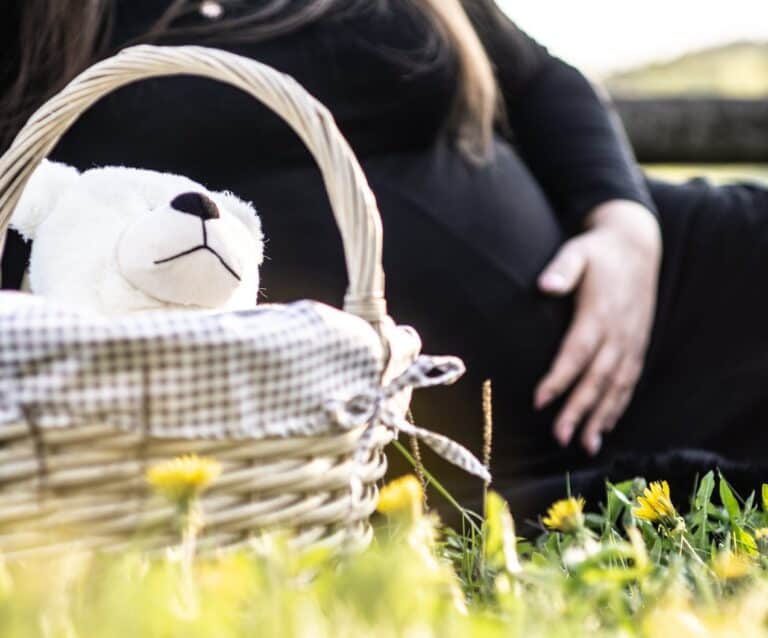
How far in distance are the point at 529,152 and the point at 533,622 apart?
3.23 feet

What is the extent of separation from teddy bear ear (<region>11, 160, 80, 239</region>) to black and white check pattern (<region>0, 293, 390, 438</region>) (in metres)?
0.20

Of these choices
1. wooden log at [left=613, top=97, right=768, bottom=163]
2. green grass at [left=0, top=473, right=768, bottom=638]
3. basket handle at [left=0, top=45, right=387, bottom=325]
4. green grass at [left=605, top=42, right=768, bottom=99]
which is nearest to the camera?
green grass at [left=0, top=473, right=768, bottom=638]

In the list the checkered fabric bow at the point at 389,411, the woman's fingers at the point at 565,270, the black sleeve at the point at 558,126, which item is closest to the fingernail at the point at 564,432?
the woman's fingers at the point at 565,270

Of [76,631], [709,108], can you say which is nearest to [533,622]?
[76,631]

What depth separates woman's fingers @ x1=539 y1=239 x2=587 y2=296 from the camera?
1121 millimetres

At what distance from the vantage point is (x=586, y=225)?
1.29 metres

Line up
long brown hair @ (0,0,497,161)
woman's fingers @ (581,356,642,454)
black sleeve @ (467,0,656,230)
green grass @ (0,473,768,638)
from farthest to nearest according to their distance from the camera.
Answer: black sleeve @ (467,0,656,230) → woman's fingers @ (581,356,642,454) → long brown hair @ (0,0,497,161) → green grass @ (0,473,768,638)

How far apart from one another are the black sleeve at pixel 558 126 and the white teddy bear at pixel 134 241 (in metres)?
0.61

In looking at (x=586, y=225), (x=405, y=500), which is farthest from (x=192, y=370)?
(x=586, y=225)

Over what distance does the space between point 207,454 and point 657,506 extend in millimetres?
331

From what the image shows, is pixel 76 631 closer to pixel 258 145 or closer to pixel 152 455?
pixel 152 455

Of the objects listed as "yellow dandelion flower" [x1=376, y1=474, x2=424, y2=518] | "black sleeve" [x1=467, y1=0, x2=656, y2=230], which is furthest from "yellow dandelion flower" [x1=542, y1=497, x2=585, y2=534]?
"black sleeve" [x1=467, y1=0, x2=656, y2=230]

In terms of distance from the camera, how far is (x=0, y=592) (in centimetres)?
45

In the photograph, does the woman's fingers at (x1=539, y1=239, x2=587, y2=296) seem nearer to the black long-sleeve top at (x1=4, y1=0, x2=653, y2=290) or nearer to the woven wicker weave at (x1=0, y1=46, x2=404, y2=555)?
the black long-sleeve top at (x1=4, y1=0, x2=653, y2=290)
